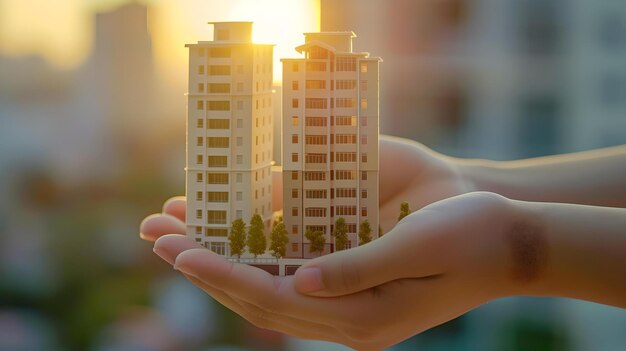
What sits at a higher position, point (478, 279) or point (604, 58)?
point (604, 58)

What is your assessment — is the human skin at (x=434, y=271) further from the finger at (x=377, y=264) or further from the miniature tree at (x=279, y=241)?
the miniature tree at (x=279, y=241)

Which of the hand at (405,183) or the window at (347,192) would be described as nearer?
the window at (347,192)

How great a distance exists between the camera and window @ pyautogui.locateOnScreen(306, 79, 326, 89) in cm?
139

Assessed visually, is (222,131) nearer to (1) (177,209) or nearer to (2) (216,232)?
(2) (216,232)

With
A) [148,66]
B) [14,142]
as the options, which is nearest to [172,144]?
[148,66]

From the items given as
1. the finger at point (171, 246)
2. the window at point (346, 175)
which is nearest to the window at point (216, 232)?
the finger at point (171, 246)

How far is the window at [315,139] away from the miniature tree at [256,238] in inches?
6.0

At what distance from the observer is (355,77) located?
1.38 metres

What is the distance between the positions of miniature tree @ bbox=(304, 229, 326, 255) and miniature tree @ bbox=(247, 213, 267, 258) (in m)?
0.07

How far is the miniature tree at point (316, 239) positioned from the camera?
137 cm

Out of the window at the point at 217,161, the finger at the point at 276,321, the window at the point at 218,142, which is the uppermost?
the window at the point at 218,142

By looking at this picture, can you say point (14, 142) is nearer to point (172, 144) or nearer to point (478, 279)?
→ point (172, 144)

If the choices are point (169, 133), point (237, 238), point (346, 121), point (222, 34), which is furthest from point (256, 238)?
point (169, 133)

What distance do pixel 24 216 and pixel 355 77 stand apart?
2331 millimetres
